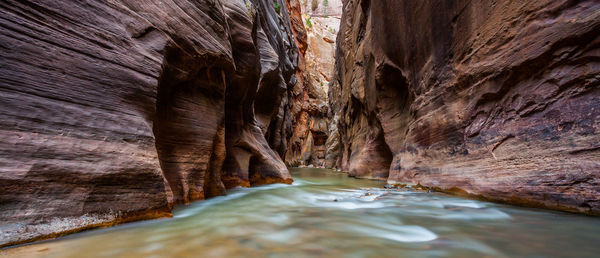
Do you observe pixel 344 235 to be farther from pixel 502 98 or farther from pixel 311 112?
pixel 311 112

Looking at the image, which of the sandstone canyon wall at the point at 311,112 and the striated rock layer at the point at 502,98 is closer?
the striated rock layer at the point at 502,98

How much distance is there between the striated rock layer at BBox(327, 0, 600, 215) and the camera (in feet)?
10.0

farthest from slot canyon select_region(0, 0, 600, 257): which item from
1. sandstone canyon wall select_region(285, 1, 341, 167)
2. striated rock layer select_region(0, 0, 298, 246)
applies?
sandstone canyon wall select_region(285, 1, 341, 167)

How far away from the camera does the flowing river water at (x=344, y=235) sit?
183 cm

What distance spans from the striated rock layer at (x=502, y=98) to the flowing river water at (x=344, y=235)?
55 centimetres

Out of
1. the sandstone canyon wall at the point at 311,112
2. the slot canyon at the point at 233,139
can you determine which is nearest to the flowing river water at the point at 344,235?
the slot canyon at the point at 233,139

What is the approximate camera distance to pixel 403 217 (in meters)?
3.12

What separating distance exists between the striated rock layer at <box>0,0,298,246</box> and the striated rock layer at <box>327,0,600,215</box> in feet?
16.4

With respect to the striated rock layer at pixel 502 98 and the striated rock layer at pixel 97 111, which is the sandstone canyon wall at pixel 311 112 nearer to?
the striated rock layer at pixel 502 98

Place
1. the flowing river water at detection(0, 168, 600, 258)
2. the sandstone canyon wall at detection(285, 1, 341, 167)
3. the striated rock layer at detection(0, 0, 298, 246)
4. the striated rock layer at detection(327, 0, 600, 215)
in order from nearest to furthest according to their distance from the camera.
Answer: the flowing river water at detection(0, 168, 600, 258) < the striated rock layer at detection(0, 0, 298, 246) < the striated rock layer at detection(327, 0, 600, 215) < the sandstone canyon wall at detection(285, 1, 341, 167)

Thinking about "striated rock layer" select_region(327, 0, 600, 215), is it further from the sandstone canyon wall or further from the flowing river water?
the sandstone canyon wall

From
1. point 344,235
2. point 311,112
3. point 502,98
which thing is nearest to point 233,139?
point 344,235

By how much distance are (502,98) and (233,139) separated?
5.86m

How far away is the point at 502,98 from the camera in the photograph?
13.8 feet
